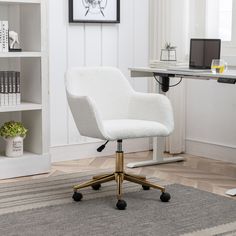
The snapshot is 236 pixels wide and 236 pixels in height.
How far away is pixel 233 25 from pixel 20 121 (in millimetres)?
1948

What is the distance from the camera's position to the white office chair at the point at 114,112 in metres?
3.47

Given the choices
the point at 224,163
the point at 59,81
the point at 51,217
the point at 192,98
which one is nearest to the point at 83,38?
the point at 59,81

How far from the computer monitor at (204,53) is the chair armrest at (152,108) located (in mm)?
629

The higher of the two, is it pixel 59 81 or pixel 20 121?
pixel 59 81

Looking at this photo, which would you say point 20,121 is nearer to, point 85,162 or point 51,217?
point 85,162

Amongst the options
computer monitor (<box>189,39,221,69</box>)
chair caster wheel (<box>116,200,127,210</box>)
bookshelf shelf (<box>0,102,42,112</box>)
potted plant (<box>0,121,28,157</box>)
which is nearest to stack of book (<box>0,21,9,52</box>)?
bookshelf shelf (<box>0,102,42,112</box>)

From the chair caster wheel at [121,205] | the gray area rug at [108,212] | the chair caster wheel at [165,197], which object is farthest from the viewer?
the chair caster wheel at [165,197]

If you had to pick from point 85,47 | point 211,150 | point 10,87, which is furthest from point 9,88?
point 211,150

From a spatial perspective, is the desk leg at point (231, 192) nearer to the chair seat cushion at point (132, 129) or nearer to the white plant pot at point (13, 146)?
the chair seat cushion at point (132, 129)

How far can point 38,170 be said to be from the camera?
437 centimetres

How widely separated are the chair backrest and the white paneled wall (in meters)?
0.92

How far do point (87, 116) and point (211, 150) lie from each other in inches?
73.7

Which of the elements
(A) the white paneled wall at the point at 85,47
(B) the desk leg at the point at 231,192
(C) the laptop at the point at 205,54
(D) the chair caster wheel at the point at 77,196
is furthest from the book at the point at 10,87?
(B) the desk leg at the point at 231,192

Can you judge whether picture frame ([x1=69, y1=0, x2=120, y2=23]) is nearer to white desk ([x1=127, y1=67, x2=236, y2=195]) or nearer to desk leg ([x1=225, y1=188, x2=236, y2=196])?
white desk ([x1=127, y1=67, x2=236, y2=195])
